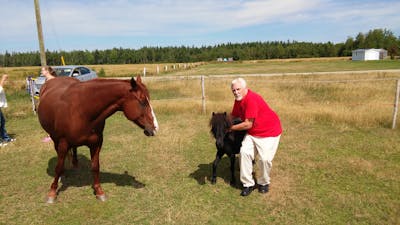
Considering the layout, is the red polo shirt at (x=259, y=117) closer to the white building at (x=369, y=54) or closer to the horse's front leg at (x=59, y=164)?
the horse's front leg at (x=59, y=164)

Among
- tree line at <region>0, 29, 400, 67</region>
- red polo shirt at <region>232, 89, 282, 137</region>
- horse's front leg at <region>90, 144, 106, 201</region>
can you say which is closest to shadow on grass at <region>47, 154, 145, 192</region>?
horse's front leg at <region>90, 144, 106, 201</region>

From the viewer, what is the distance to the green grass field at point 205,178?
3.61 metres

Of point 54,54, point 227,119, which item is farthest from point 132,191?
point 54,54

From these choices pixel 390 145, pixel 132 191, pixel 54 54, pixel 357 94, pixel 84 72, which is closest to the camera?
pixel 132 191

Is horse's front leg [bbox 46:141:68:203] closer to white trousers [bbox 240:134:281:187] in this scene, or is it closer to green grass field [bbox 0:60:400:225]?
green grass field [bbox 0:60:400:225]

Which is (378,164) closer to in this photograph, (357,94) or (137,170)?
(137,170)

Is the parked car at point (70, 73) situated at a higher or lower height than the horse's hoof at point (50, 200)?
higher

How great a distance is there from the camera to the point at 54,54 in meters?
92.6

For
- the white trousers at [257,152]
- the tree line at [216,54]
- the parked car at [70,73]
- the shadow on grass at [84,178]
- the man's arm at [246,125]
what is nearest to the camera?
the man's arm at [246,125]

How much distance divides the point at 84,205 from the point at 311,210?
315 centimetres

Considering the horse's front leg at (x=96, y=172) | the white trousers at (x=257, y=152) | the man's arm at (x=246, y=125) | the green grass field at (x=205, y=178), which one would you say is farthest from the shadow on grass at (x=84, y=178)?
the man's arm at (x=246, y=125)

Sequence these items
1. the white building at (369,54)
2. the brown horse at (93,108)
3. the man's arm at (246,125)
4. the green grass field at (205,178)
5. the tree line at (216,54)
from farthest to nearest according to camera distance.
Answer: the tree line at (216,54) → the white building at (369,54) → the man's arm at (246,125) → the green grass field at (205,178) → the brown horse at (93,108)

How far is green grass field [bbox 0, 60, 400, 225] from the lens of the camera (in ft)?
11.8

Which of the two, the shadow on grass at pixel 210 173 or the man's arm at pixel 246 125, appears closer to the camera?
the man's arm at pixel 246 125
